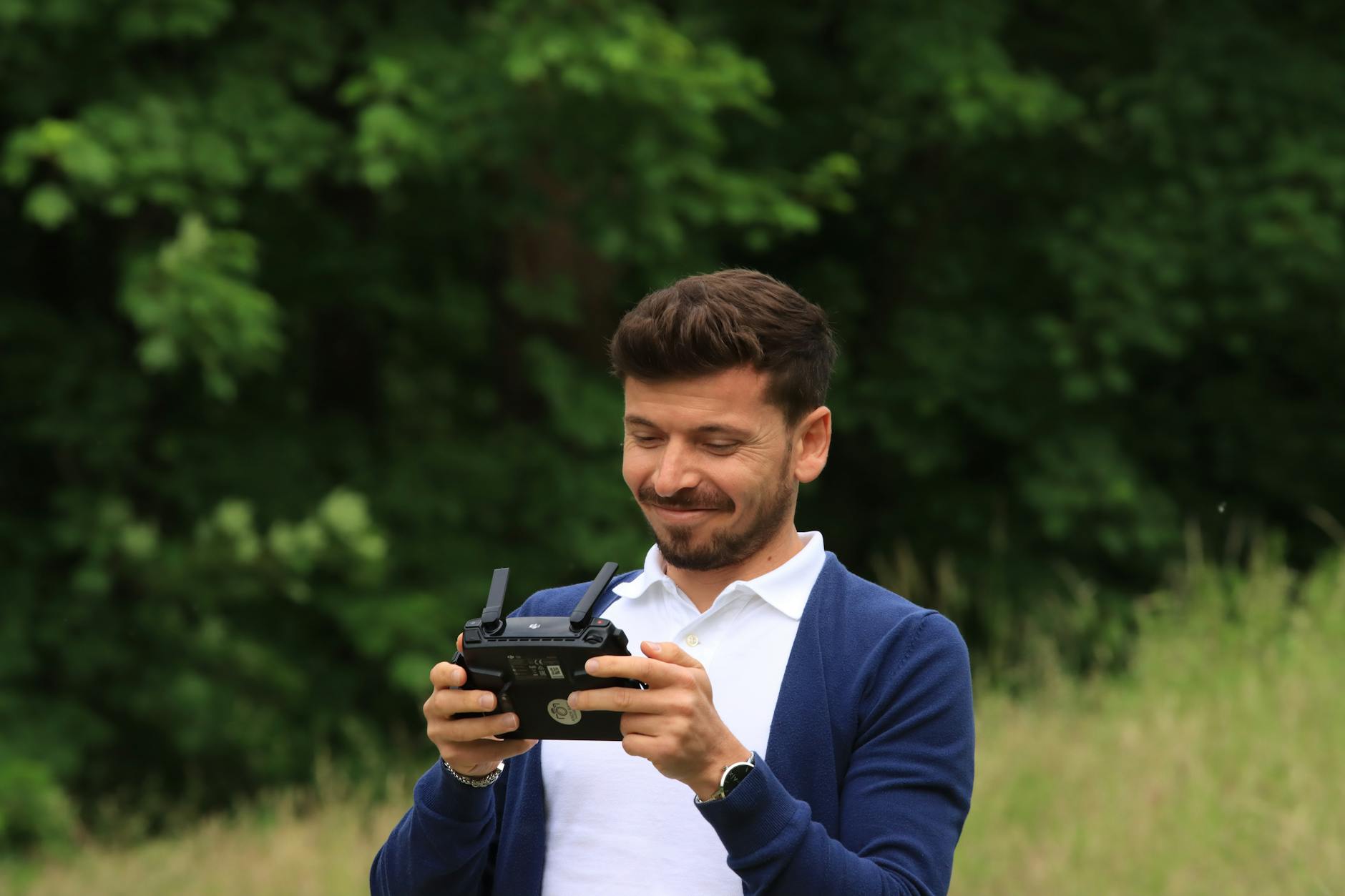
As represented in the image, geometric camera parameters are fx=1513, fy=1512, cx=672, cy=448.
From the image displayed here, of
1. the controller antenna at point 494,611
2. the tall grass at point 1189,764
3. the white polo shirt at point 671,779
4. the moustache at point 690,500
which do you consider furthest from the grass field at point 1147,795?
Answer: the controller antenna at point 494,611

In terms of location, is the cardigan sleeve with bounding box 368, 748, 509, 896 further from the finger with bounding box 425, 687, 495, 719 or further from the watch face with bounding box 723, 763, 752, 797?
the watch face with bounding box 723, 763, 752, 797

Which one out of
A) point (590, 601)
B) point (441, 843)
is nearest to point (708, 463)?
point (590, 601)

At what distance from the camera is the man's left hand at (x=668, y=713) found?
1.87m

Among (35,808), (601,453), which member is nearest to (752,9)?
(601,453)

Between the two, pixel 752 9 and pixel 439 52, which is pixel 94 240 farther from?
pixel 752 9

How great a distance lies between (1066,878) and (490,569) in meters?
4.66

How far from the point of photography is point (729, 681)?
217 cm

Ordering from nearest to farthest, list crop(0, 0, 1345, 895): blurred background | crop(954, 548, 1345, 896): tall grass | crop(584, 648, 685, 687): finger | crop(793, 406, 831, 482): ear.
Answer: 1. crop(584, 648, 685, 687): finger
2. crop(793, 406, 831, 482): ear
3. crop(954, 548, 1345, 896): tall grass
4. crop(0, 0, 1345, 895): blurred background

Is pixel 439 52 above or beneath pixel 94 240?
above

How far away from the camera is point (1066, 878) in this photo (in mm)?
5270

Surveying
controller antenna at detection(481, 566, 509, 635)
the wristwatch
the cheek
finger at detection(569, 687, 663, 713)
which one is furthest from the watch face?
the cheek

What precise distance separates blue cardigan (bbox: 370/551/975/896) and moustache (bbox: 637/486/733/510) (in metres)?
0.20

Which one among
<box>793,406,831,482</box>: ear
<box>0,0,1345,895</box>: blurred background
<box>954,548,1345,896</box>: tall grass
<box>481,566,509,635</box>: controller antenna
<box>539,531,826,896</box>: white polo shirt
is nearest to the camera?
<box>481,566,509,635</box>: controller antenna

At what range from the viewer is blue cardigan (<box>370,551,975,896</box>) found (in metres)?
1.90
